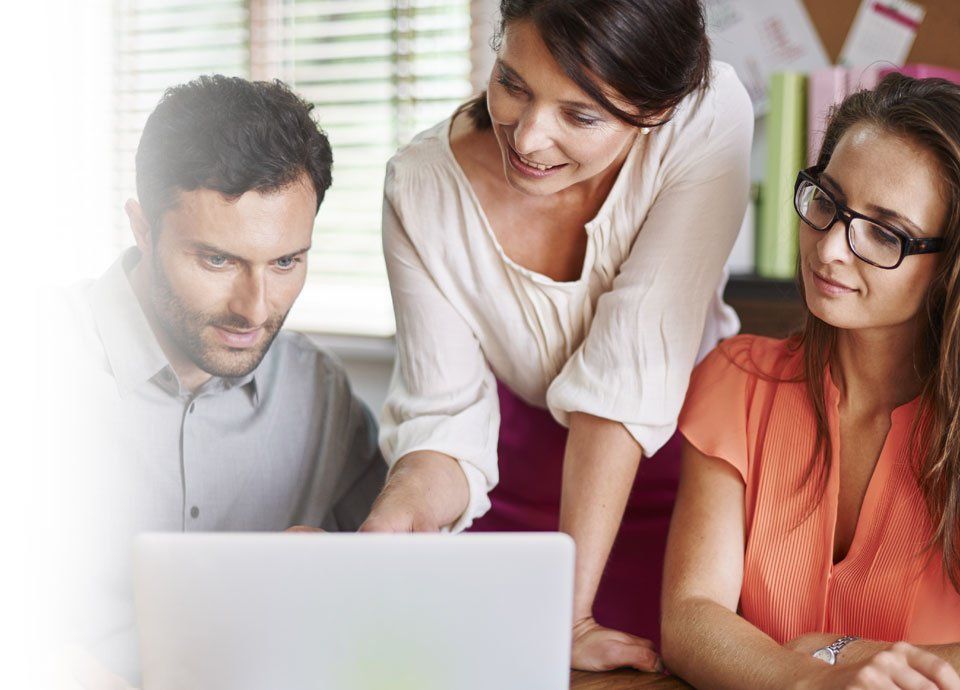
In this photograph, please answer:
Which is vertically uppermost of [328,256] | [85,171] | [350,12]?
[350,12]

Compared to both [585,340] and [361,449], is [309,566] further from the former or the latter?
[361,449]

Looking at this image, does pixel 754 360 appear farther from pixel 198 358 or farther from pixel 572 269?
pixel 198 358

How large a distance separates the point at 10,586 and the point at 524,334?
2.39 feet

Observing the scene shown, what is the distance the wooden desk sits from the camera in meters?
1.16

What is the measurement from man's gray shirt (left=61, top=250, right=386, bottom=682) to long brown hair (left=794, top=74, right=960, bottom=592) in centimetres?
71

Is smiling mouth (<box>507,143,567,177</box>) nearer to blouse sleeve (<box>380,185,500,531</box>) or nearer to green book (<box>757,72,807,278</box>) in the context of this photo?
blouse sleeve (<box>380,185,500,531</box>)

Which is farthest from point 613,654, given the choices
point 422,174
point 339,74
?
point 339,74

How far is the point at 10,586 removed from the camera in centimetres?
130

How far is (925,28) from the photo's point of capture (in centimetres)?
245

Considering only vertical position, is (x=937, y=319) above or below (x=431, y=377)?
above

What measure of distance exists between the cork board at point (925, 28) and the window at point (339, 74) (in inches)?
44.0

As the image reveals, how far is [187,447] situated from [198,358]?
0.48ft

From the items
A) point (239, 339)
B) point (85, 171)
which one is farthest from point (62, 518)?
point (85, 171)

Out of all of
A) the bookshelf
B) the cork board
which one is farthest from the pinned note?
the bookshelf
